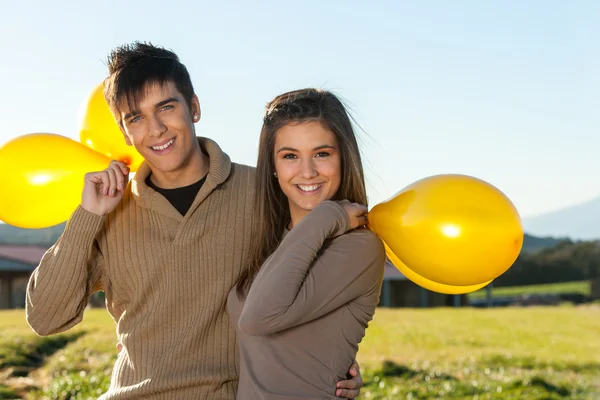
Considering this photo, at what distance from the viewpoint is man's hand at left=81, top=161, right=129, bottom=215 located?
2.54 m

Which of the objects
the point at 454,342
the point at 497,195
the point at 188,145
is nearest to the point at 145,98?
the point at 188,145

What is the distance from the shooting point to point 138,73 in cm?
258

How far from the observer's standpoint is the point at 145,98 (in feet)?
8.38

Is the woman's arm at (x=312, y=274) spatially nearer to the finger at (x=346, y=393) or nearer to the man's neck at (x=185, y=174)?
the finger at (x=346, y=393)

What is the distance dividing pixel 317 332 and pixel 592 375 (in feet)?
21.7

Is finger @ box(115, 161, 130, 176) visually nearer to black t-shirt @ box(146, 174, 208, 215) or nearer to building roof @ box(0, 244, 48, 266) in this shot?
black t-shirt @ box(146, 174, 208, 215)

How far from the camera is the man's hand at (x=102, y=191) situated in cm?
254

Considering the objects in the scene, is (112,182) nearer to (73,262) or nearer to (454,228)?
(73,262)

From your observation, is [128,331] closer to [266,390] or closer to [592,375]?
[266,390]

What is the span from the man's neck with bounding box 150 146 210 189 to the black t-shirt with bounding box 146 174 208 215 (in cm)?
2

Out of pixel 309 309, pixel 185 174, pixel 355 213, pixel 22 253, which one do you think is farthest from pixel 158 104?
pixel 22 253

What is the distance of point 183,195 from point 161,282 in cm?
33

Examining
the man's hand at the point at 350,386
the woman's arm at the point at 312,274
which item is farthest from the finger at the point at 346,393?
the woman's arm at the point at 312,274

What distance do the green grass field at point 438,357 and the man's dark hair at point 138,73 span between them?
491cm
